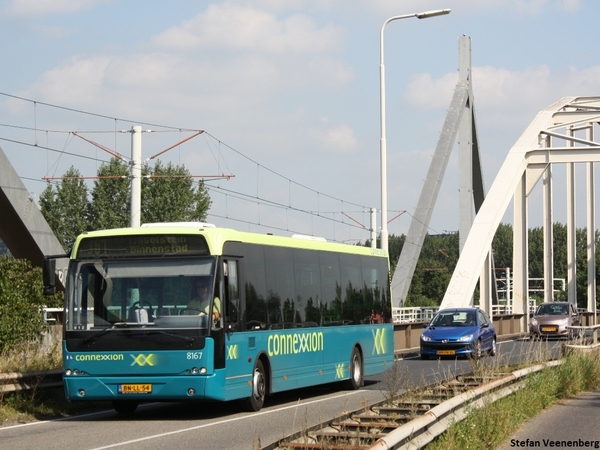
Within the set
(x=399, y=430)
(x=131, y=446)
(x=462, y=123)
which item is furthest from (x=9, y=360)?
(x=462, y=123)

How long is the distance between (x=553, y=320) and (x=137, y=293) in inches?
1166

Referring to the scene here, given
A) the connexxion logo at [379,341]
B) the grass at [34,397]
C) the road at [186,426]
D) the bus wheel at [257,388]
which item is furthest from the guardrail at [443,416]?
the connexxion logo at [379,341]

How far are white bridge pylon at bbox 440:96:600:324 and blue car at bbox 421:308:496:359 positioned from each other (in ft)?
17.0

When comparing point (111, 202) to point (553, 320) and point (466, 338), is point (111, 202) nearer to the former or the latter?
point (553, 320)

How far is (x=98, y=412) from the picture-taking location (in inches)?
626

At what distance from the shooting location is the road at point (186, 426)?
452 inches

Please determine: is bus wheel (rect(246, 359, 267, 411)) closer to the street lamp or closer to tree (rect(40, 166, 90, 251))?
the street lamp

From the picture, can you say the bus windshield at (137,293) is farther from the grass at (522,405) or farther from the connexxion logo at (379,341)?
the connexxion logo at (379,341)

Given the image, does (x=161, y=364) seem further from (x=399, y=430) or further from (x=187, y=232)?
(x=399, y=430)

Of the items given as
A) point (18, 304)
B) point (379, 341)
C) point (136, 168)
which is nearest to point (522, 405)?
point (379, 341)

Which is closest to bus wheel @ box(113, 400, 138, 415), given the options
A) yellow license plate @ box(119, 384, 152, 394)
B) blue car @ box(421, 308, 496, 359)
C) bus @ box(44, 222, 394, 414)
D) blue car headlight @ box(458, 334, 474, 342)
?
bus @ box(44, 222, 394, 414)

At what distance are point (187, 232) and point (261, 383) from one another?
2512mm

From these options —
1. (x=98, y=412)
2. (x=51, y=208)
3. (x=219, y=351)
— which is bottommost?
(x=98, y=412)

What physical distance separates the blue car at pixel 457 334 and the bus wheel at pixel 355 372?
9176mm
